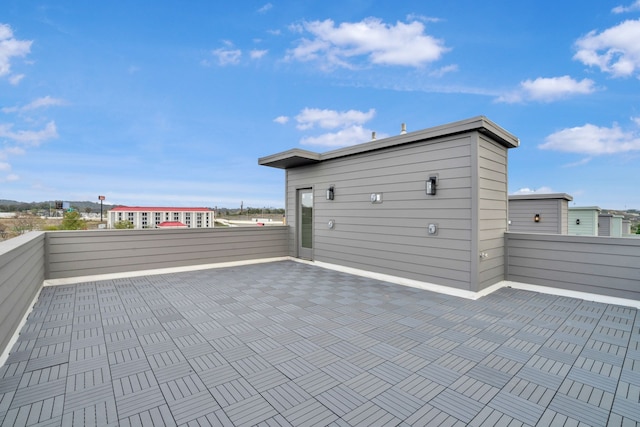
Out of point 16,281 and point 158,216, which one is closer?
point 16,281

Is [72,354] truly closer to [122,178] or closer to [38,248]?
[38,248]

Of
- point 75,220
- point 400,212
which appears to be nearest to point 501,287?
point 400,212

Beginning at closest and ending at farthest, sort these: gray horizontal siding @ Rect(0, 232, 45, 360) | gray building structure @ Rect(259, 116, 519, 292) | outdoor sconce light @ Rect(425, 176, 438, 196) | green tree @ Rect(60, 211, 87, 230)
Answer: gray horizontal siding @ Rect(0, 232, 45, 360) < gray building structure @ Rect(259, 116, 519, 292) < outdoor sconce light @ Rect(425, 176, 438, 196) < green tree @ Rect(60, 211, 87, 230)

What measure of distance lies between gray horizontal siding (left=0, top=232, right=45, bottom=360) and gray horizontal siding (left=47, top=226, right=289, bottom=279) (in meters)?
0.63

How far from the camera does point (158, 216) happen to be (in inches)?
1425

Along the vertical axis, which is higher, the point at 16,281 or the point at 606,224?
the point at 606,224

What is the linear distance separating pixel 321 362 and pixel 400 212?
10.0ft

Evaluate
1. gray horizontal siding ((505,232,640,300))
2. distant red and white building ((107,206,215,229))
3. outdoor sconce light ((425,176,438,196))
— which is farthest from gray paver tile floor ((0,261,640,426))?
distant red and white building ((107,206,215,229))

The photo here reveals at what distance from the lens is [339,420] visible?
1465 millimetres

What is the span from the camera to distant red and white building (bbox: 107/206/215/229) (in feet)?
106

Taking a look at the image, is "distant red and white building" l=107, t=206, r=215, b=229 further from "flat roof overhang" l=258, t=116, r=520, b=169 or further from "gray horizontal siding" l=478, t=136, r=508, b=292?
"gray horizontal siding" l=478, t=136, r=508, b=292

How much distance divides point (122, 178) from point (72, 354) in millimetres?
31622

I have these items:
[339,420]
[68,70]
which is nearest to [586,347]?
[339,420]

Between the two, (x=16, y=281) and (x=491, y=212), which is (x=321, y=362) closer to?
(x=16, y=281)
